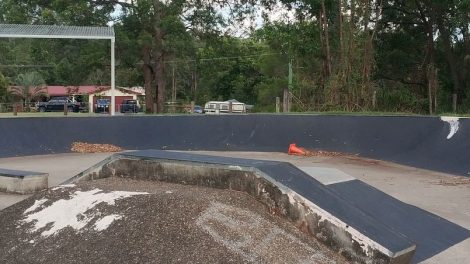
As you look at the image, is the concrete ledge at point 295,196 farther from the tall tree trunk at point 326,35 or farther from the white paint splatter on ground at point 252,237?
the tall tree trunk at point 326,35

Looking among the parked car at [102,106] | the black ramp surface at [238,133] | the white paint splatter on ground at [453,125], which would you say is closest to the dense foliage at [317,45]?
the black ramp surface at [238,133]

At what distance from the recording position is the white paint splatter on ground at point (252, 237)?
439cm

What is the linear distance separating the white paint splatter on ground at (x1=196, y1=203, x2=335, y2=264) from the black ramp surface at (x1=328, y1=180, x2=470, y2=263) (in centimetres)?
143

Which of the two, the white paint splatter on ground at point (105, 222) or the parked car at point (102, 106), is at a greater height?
the parked car at point (102, 106)

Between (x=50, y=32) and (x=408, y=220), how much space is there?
45.1 feet

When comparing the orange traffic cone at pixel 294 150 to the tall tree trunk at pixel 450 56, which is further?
the tall tree trunk at pixel 450 56

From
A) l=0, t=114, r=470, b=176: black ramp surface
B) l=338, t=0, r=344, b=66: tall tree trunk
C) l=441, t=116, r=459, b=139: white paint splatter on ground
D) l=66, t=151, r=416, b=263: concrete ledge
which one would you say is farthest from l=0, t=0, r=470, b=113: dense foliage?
l=66, t=151, r=416, b=263: concrete ledge

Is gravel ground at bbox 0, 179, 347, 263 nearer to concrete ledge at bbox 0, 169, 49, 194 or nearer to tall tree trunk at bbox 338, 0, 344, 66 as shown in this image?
concrete ledge at bbox 0, 169, 49, 194

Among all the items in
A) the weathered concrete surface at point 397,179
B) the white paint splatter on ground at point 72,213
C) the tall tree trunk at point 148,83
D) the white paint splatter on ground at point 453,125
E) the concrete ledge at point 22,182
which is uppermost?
the tall tree trunk at point 148,83

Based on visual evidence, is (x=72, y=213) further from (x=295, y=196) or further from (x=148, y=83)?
(x=148, y=83)

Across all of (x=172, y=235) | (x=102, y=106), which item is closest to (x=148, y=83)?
(x=102, y=106)

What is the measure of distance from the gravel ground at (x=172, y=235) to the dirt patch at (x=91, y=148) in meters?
10.1

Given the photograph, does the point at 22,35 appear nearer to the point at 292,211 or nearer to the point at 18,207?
the point at 18,207

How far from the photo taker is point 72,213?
209 inches
